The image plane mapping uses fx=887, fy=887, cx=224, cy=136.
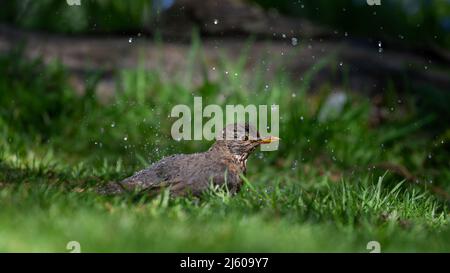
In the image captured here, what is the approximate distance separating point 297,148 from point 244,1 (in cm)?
373

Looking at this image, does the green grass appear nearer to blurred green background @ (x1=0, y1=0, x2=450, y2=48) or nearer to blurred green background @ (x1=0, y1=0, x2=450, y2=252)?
blurred green background @ (x1=0, y1=0, x2=450, y2=252)

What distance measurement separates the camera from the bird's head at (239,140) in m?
5.06

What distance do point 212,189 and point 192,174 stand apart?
0.44ft

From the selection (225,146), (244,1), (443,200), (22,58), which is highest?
(244,1)

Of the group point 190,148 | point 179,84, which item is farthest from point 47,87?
point 190,148

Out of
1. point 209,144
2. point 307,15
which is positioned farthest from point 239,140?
point 307,15

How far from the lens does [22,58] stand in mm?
8266

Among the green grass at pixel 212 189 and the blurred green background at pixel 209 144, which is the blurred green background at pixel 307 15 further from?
the green grass at pixel 212 189

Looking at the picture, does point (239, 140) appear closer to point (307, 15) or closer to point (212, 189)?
point (212, 189)

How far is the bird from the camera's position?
180 inches

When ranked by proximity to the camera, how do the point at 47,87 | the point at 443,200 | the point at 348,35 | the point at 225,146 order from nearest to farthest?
the point at 225,146 → the point at 443,200 → the point at 47,87 → the point at 348,35

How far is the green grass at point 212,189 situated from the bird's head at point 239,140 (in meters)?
0.21
